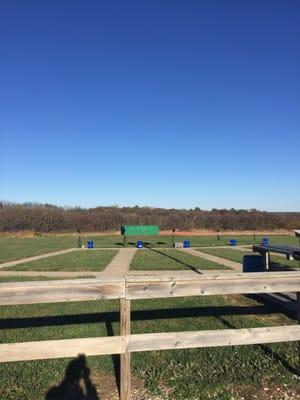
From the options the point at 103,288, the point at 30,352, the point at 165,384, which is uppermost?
the point at 103,288

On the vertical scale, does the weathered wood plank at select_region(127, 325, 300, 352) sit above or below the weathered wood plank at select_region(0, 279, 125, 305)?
below

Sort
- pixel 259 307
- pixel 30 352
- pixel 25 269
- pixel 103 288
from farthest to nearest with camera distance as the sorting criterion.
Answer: pixel 25 269, pixel 259 307, pixel 103 288, pixel 30 352

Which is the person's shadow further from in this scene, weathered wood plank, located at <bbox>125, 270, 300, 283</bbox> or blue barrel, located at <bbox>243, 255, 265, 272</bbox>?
blue barrel, located at <bbox>243, 255, 265, 272</bbox>

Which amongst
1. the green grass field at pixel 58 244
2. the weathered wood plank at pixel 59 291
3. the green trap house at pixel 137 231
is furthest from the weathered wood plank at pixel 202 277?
the green trap house at pixel 137 231

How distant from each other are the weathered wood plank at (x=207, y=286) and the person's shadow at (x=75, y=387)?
106 cm

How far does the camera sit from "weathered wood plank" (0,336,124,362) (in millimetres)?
3170

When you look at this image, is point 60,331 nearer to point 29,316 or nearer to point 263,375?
point 29,316

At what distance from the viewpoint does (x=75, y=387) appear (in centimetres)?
374

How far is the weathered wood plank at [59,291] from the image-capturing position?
10.6 ft

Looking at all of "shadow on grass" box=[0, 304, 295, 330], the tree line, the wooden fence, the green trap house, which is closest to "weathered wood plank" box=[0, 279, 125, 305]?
the wooden fence

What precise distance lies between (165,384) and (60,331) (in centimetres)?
231

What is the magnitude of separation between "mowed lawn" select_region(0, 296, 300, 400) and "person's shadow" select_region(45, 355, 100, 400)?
0.07m

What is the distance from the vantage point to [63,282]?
3346mm

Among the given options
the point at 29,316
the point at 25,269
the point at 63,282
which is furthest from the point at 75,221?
the point at 63,282
